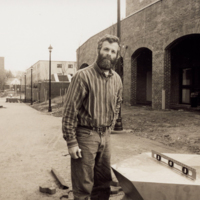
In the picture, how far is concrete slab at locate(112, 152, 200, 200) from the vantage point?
2387mm

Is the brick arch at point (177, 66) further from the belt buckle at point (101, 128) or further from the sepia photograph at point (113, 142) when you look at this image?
the belt buckle at point (101, 128)

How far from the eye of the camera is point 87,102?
9.22 ft

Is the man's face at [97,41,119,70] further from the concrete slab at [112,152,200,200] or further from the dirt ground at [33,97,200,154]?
the dirt ground at [33,97,200,154]

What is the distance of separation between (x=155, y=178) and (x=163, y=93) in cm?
1342

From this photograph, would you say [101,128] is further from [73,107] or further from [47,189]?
[47,189]

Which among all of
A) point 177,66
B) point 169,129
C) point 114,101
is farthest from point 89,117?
point 177,66

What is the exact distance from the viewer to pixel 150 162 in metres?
2.88

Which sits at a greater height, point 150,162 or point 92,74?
point 92,74

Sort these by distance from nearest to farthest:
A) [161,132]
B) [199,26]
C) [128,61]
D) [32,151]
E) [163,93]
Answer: [32,151]
[161,132]
[199,26]
[163,93]
[128,61]

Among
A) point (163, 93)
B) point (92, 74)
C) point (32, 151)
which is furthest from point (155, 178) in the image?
point (163, 93)

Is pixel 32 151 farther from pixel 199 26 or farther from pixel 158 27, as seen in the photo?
pixel 158 27

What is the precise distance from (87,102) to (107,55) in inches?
20.8

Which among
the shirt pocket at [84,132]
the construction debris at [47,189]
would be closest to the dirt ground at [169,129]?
the construction debris at [47,189]

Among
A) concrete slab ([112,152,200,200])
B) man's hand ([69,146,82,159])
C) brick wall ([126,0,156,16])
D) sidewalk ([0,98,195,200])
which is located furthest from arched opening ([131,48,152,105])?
man's hand ([69,146,82,159])
